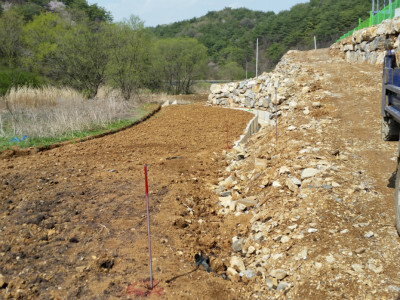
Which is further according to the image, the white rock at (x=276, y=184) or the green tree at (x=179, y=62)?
the green tree at (x=179, y=62)

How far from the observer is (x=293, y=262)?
399cm

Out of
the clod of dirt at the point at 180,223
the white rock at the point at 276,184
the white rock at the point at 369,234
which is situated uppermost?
the white rock at the point at 276,184

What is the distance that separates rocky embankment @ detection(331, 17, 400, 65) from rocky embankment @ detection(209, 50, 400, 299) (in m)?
6.02

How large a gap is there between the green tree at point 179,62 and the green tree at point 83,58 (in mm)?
14049

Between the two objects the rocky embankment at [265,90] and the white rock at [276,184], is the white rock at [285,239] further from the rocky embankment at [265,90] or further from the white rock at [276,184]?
the rocky embankment at [265,90]

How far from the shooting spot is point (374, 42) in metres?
15.0

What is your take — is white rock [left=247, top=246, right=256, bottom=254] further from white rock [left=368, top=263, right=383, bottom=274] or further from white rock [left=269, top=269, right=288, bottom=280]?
white rock [left=368, top=263, right=383, bottom=274]

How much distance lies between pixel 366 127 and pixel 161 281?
20.2ft

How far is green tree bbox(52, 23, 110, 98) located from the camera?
60.4 feet

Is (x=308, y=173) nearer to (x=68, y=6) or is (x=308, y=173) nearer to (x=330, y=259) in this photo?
(x=330, y=259)

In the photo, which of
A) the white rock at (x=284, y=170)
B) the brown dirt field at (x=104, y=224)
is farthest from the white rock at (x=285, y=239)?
the white rock at (x=284, y=170)

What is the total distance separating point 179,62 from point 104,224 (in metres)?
31.8

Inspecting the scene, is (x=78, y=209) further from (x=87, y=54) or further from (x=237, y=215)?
(x=87, y=54)

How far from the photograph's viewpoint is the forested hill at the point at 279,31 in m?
55.1
